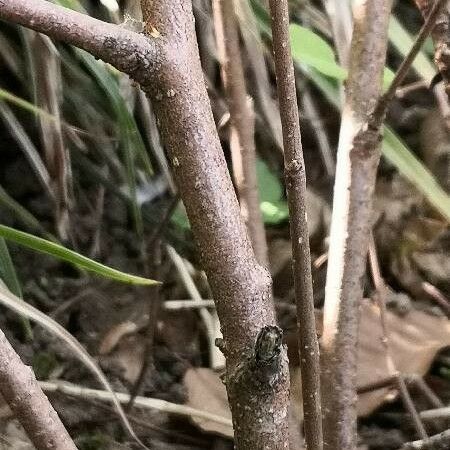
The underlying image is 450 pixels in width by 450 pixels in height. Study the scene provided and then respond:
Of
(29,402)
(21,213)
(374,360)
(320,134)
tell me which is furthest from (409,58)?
(320,134)

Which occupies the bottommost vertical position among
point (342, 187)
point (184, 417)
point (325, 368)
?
point (184, 417)

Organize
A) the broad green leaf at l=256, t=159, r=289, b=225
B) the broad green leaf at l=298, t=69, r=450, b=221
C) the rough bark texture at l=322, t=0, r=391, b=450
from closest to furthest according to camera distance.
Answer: the rough bark texture at l=322, t=0, r=391, b=450, the broad green leaf at l=298, t=69, r=450, b=221, the broad green leaf at l=256, t=159, r=289, b=225

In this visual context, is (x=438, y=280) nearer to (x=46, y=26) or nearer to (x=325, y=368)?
(x=325, y=368)

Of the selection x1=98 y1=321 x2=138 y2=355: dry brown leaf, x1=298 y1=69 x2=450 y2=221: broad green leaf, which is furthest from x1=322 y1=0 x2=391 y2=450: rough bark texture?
x1=98 y1=321 x2=138 y2=355: dry brown leaf

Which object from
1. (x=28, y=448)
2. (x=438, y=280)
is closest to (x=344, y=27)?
(x=438, y=280)

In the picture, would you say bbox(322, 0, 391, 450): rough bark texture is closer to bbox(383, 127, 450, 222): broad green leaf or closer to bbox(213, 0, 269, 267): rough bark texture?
bbox(213, 0, 269, 267): rough bark texture

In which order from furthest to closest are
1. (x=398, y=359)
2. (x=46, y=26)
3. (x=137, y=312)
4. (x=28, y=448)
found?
(x=137, y=312) → (x=398, y=359) → (x=28, y=448) → (x=46, y=26)

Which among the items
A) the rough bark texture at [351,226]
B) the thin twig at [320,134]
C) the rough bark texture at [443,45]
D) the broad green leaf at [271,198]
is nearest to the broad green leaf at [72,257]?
the rough bark texture at [351,226]
